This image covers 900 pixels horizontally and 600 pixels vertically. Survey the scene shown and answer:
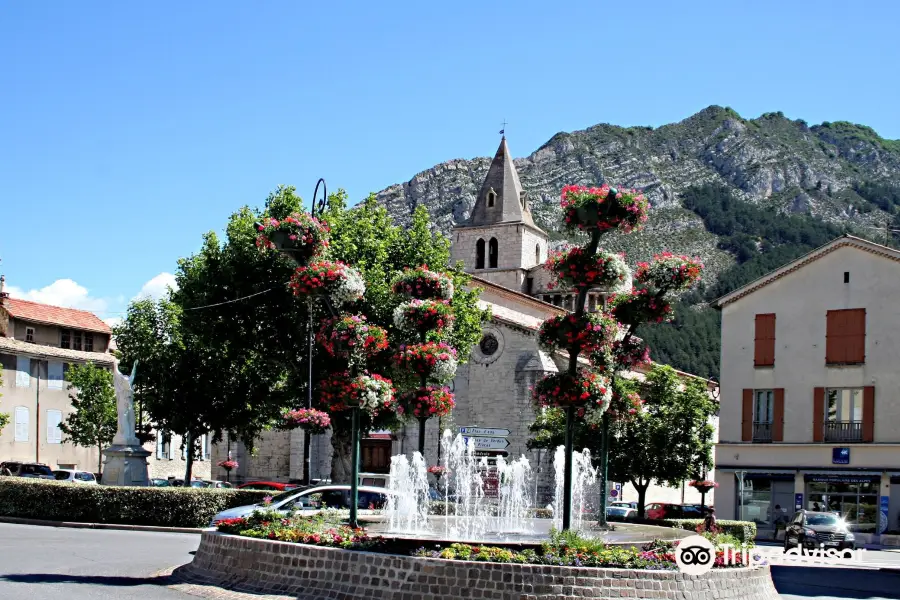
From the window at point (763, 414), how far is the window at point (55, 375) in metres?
34.2

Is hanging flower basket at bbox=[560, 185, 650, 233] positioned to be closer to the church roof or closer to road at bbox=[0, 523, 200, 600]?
road at bbox=[0, 523, 200, 600]

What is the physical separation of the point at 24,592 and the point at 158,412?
1179 inches

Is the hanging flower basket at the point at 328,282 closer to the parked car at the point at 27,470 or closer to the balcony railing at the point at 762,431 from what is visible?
the balcony railing at the point at 762,431

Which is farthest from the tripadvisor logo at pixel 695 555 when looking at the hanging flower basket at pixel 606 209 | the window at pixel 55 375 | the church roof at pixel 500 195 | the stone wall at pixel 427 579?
the church roof at pixel 500 195

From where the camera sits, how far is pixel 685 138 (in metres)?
198

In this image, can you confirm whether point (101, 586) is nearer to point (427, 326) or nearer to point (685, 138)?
point (427, 326)

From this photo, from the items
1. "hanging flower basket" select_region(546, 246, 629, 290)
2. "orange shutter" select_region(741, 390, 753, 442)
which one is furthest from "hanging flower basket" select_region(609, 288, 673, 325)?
"orange shutter" select_region(741, 390, 753, 442)

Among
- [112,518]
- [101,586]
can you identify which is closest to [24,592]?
[101,586]

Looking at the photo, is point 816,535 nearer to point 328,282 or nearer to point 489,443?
point 328,282

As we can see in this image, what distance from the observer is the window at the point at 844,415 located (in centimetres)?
3669

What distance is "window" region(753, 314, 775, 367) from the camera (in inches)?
1535

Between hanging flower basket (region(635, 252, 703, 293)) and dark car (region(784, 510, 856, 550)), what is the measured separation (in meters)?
13.5

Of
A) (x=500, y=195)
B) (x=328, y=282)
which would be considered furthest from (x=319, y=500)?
(x=500, y=195)

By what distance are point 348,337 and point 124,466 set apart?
35.4 feet
